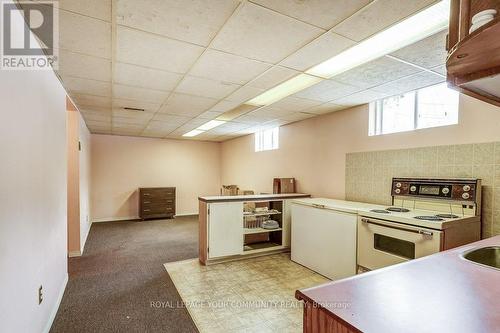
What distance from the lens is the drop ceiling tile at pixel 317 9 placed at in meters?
1.49

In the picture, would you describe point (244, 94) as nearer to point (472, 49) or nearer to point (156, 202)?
point (472, 49)

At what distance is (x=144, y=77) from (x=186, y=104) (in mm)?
1075

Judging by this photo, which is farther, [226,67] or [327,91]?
[327,91]

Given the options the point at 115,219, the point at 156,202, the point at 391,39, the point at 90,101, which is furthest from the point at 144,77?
the point at 115,219

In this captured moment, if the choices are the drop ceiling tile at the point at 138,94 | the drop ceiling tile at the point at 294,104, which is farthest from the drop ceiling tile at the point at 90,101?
the drop ceiling tile at the point at 294,104

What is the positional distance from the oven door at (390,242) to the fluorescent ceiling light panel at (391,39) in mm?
1532

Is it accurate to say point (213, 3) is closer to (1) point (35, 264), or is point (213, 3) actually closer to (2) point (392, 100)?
(1) point (35, 264)

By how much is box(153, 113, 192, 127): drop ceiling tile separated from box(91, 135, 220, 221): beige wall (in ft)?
8.44

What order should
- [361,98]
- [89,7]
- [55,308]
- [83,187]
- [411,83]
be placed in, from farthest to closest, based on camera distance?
[83,187]
[361,98]
[411,83]
[55,308]
[89,7]

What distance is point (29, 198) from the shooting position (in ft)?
5.73

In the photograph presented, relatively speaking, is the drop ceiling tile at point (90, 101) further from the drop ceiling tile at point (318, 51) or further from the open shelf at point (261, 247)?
the open shelf at point (261, 247)

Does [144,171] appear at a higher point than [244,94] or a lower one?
lower

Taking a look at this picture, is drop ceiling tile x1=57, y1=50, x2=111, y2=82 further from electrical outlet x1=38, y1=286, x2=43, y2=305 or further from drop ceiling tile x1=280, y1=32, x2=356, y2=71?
electrical outlet x1=38, y1=286, x2=43, y2=305

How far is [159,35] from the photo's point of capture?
6.07 feet
